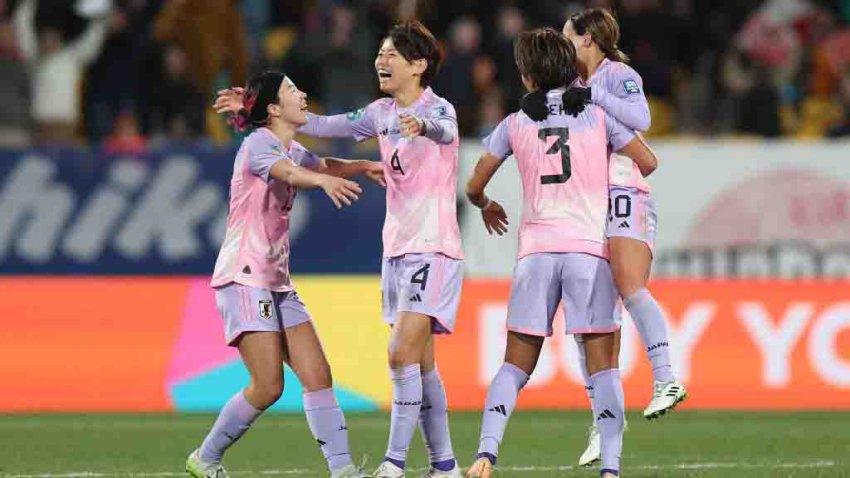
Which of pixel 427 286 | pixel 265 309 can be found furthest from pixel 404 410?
pixel 265 309

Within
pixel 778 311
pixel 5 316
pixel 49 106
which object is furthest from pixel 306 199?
A: pixel 778 311

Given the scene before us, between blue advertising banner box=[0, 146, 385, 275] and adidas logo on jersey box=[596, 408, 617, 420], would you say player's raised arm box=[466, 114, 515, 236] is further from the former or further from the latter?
blue advertising banner box=[0, 146, 385, 275]

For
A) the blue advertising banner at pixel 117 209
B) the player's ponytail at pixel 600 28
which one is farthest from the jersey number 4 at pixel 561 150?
the blue advertising banner at pixel 117 209

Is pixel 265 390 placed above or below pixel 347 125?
below

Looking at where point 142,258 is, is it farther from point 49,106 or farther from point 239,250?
point 239,250

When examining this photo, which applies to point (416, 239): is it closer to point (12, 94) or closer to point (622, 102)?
point (622, 102)

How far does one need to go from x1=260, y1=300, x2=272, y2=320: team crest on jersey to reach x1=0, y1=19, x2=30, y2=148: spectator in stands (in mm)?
8420

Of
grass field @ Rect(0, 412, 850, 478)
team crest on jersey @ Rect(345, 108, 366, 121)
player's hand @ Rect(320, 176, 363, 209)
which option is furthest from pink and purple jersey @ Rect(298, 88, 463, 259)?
grass field @ Rect(0, 412, 850, 478)

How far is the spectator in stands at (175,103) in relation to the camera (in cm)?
1677

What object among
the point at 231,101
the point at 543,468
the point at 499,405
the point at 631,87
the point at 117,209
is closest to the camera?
the point at 499,405

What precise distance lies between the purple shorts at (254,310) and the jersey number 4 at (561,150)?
53.7 inches

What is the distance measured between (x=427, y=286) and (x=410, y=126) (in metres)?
0.85

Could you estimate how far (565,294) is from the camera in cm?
809

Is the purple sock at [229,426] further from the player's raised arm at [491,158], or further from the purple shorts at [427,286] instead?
the player's raised arm at [491,158]
